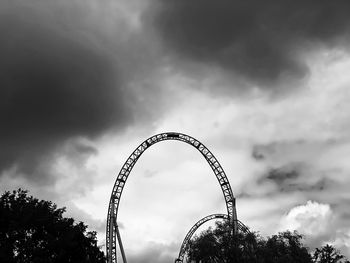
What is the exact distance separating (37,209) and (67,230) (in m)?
3.74

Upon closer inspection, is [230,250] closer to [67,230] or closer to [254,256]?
[254,256]

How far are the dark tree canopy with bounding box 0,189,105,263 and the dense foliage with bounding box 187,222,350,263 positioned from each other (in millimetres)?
12627

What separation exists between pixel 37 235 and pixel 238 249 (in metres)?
20.3

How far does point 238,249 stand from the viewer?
129ft

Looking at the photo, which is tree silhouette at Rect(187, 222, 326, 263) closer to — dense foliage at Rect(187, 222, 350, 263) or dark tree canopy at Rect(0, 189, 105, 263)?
dense foliage at Rect(187, 222, 350, 263)

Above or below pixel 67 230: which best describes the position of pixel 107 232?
above

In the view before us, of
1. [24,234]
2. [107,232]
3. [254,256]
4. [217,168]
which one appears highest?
[217,168]

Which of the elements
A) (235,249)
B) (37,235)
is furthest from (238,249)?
(37,235)

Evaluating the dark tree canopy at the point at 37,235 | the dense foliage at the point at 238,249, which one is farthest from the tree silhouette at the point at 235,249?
the dark tree canopy at the point at 37,235

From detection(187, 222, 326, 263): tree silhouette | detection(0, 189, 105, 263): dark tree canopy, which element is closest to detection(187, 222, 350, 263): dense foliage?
detection(187, 222, 326, 263): tree silhouette

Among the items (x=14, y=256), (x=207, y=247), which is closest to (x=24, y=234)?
(x=14, y=256)

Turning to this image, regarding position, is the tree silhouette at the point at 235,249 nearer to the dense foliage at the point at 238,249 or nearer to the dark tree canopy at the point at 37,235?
the dense foliage at the point at 238,249

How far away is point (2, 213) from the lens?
1758 inches

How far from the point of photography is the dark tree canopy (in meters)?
43.2
